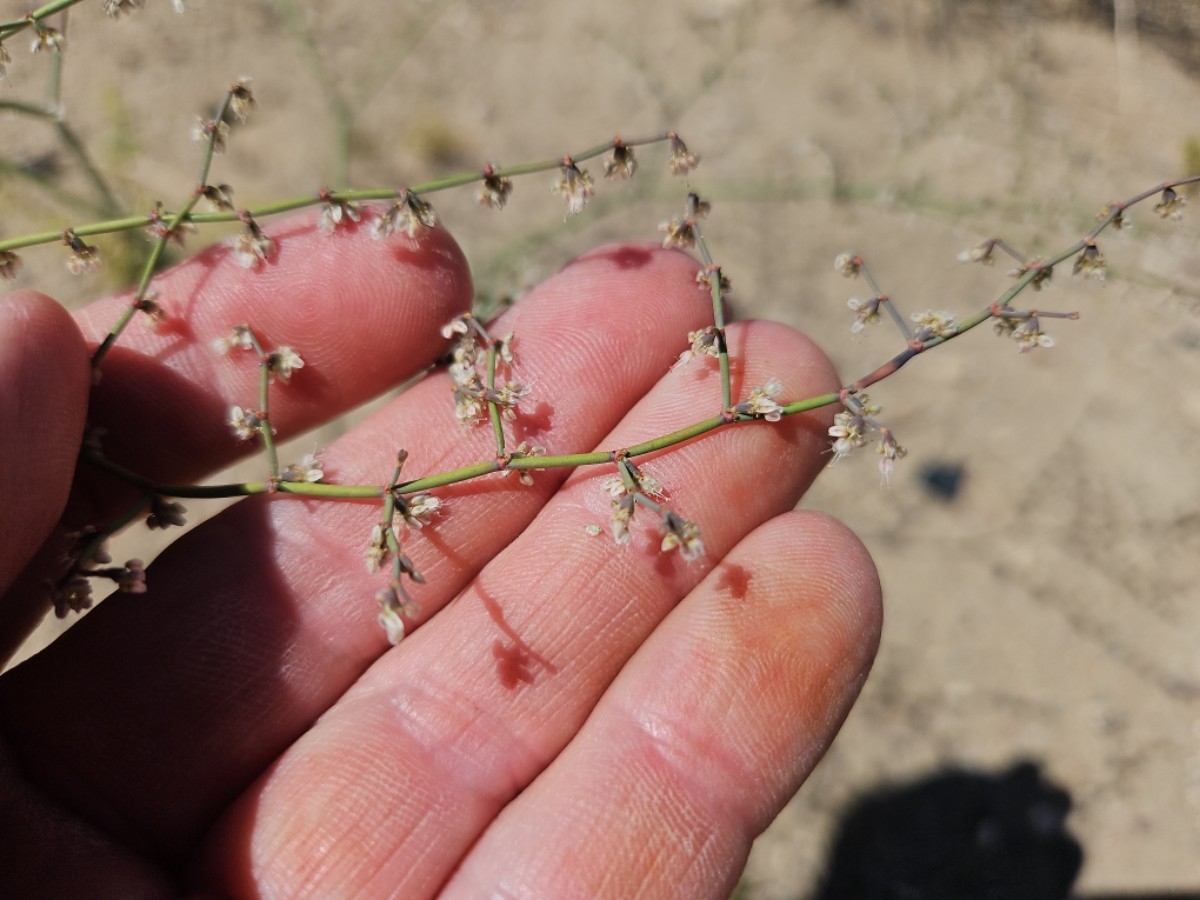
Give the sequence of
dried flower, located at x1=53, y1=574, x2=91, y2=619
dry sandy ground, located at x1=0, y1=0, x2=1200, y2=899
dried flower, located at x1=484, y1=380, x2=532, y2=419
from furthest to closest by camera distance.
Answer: dry sandy ground, located at x1=0, y1=0, x2=1200, y2=899 → dried flower, located at x1=484, y1=380, x2=532, y2=419 → dried flower, located at x1=53, y1=574, x2=91, y2=619

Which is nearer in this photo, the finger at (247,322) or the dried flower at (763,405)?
the dried flower at (763,405)

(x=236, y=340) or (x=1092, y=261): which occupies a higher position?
(x=236, y=340)

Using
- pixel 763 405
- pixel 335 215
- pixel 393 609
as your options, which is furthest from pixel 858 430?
pixel 335 215

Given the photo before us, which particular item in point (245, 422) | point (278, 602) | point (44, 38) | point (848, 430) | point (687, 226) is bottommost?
point (278, 602)

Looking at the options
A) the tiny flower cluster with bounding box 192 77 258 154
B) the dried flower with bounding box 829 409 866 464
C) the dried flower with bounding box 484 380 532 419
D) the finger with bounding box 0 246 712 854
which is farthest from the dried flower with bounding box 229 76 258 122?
the dried flower with bounding box 829 409 866 464

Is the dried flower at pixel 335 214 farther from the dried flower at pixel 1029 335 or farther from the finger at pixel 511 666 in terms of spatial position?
the dried flower at pixel 1029 335

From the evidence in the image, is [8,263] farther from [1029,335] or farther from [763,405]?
[1029,335]

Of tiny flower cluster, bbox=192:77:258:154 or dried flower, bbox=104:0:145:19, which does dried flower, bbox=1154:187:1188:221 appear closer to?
tiny flower cluster, bbox=192:77:258:154

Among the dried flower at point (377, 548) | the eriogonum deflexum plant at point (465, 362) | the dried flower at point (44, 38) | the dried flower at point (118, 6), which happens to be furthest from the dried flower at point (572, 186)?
the dried flower at point (44, 38)
